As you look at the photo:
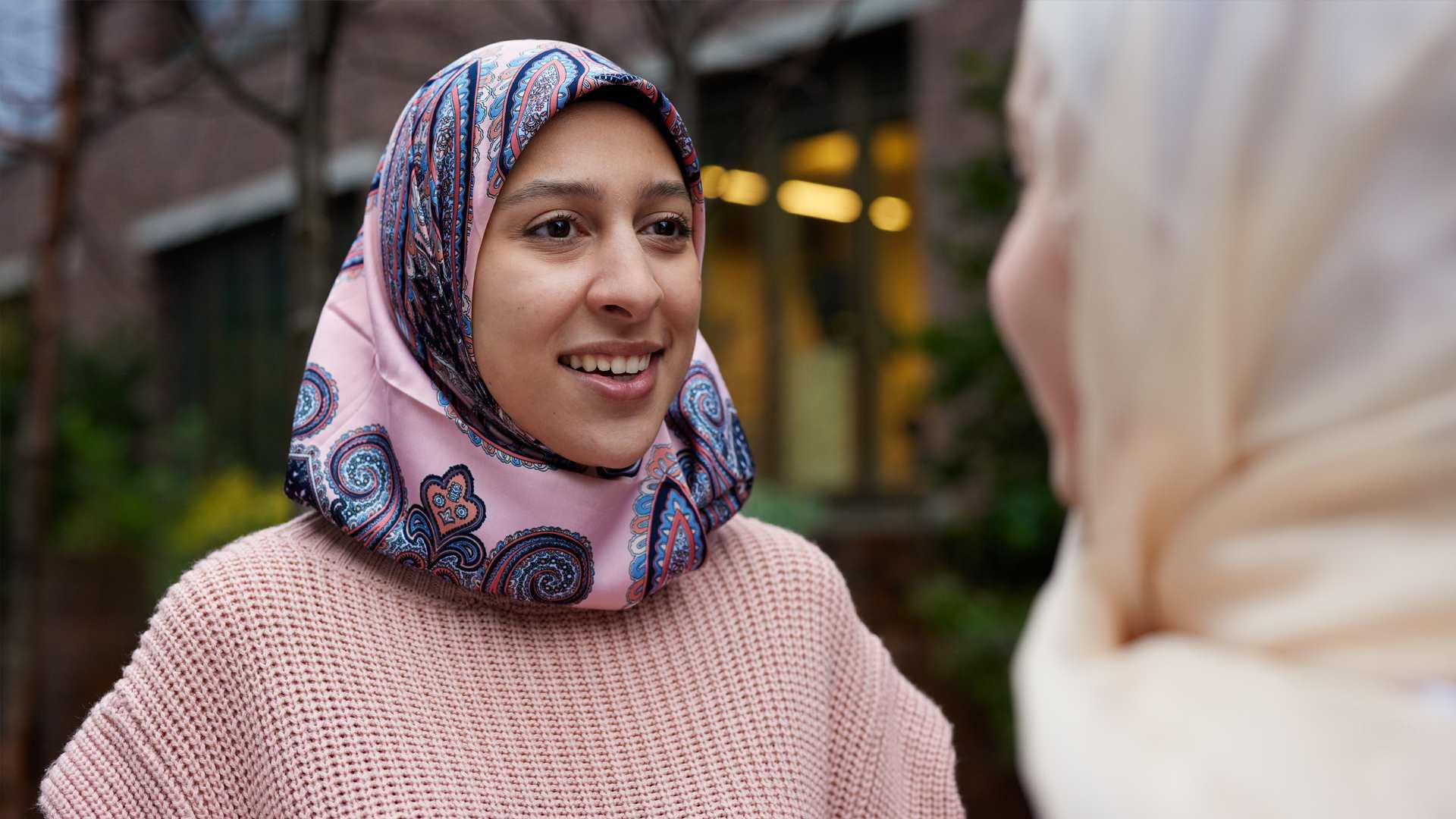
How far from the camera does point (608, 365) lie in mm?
1955

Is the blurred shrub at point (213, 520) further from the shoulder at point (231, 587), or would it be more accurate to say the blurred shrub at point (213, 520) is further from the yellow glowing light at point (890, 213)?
the shoulder at point (231, 587)

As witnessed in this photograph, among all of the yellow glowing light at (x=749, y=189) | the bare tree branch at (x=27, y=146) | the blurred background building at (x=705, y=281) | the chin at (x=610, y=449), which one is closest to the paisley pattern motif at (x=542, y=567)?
the chin at (x=610, y=449)

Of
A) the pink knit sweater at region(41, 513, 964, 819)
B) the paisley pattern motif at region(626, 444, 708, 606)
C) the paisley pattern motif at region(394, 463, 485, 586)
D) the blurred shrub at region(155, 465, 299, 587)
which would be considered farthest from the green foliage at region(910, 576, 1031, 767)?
the paisley pattern motif at region(394, 463, 485, 586)

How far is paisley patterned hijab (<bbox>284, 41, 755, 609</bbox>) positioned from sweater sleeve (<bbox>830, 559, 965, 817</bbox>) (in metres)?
0.33

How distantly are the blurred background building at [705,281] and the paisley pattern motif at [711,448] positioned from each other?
1820 mm

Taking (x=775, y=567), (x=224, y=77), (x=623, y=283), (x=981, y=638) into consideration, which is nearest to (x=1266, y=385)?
(x=623, y=283)

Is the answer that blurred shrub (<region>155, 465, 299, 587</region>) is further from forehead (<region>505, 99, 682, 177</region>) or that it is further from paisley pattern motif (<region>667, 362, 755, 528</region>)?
forehead (<region>505, 99, 682, 177</region>)

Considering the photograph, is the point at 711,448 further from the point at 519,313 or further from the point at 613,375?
the point at 519,313

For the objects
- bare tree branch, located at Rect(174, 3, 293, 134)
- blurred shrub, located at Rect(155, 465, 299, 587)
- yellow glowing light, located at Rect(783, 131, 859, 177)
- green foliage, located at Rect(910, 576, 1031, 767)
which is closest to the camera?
bare tree branch, located at Rect(174, 3, 293, 134)

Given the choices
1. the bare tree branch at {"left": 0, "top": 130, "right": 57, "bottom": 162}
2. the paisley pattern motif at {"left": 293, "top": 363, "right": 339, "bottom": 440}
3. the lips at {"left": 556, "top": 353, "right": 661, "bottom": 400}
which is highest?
the lips at {"left": 556, "top": 353, "right": 661, "bottom": 400}

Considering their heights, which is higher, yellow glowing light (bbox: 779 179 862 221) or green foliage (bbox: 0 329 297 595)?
yellow glowing light (bbox: 779 179 862 221)

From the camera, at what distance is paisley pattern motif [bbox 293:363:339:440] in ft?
6.46

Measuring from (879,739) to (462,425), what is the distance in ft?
2.74

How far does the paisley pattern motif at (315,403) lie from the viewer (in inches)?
77.5
